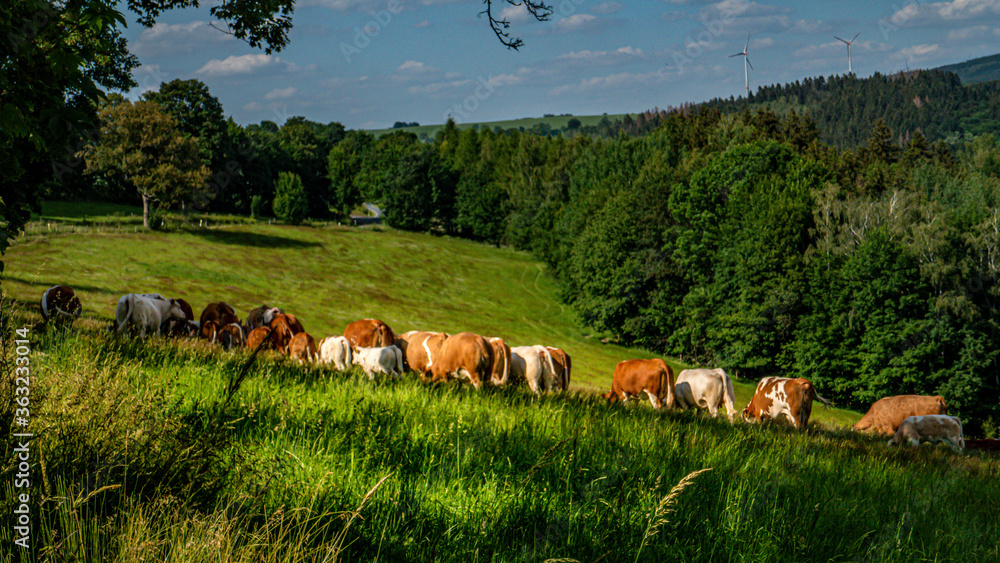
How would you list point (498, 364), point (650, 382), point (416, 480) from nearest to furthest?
point (416, 480), point (498, 364), point (650, 382)

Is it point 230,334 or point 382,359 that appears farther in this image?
point 230,334

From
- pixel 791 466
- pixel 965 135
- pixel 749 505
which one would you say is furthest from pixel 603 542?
pixel 965 135

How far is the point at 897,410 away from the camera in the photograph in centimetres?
2302

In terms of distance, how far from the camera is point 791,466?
628cm

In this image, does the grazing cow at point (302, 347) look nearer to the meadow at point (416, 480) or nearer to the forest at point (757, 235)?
the meadow at point (416, 480)

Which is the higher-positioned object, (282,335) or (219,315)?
(219,315)

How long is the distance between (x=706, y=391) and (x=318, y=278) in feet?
187

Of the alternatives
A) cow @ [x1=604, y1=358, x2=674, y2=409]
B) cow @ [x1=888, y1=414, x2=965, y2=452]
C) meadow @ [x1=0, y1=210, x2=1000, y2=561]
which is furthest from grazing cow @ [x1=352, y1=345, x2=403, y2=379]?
cow @ [x1=888, y1=414, x2=965, y2=452]

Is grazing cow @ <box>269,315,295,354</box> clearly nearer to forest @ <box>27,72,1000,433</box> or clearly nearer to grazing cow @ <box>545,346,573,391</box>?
grazing cow @ <box>545,346,573,391</box>

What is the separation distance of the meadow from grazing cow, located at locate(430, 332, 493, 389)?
270 inches

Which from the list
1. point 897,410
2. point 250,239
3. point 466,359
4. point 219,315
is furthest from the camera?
point 250,239

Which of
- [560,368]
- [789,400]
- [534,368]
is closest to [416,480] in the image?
[534,368]

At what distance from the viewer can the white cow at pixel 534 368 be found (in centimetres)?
1891

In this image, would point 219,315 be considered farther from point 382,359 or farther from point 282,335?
point 382,359
